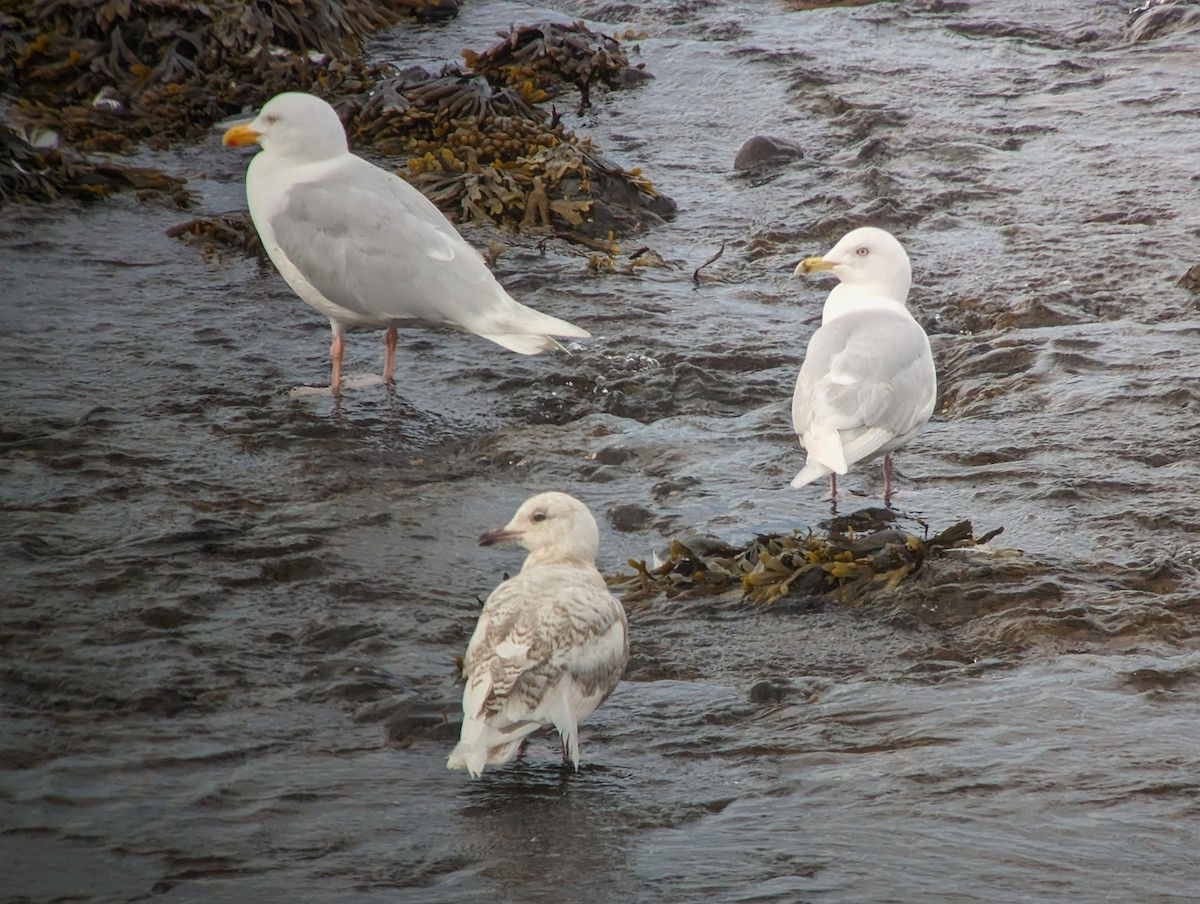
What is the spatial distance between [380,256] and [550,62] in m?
5.67

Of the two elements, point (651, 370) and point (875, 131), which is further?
point (875, 131)

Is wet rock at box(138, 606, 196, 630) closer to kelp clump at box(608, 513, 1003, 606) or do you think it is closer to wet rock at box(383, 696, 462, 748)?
wet rock at box(383, 696, 462, 748)

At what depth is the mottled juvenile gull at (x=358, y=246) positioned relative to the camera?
7906 mm

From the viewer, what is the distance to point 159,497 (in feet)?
21.1

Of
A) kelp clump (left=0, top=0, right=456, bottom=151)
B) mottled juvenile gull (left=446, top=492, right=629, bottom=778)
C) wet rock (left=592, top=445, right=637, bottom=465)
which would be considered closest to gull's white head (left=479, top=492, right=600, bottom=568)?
mottled juvenile gull (left=446, top=492, right=629, bottom=778)

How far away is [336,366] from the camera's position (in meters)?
7.87

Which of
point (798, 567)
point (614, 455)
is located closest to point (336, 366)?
point (614, 455)

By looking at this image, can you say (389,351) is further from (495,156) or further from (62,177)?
(62,177)

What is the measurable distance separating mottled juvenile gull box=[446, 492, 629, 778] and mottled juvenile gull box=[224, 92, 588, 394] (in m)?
3.21

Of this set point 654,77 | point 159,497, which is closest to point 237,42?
point 654,77

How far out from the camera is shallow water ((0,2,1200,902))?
4070 millimetres

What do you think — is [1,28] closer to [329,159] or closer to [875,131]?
[329,159]

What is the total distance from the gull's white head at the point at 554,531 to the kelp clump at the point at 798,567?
89cm

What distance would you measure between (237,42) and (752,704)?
929 cm
